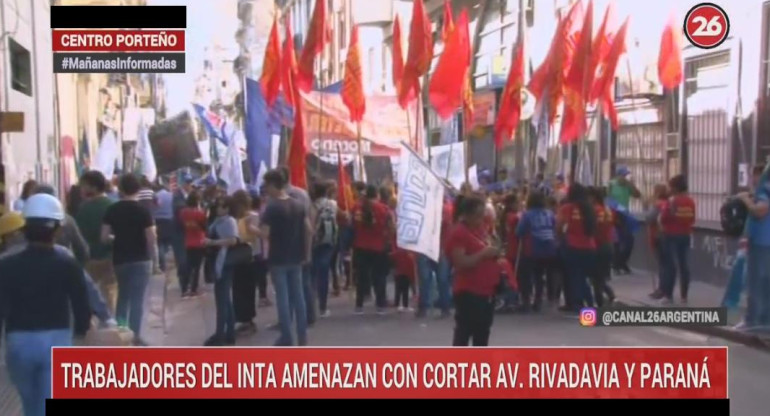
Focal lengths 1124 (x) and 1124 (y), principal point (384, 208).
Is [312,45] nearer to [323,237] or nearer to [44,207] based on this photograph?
[323,237]

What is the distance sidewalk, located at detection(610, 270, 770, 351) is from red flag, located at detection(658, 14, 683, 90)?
649 millimetres

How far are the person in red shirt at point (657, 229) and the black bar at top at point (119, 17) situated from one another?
63.9 inches

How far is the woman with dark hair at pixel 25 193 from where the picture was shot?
360cm

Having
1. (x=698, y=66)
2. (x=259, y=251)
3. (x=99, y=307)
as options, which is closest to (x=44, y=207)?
(x=99, y=307)

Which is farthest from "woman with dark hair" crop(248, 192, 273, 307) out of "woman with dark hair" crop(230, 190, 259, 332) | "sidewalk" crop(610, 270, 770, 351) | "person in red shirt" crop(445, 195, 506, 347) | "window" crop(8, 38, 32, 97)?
"sidewalk" crop(610, 270, 770, 351)

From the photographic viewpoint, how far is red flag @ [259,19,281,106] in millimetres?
3678

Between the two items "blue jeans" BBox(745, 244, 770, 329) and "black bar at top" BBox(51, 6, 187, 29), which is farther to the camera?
"blue jeans" BBox(745, 244, 770, 329)

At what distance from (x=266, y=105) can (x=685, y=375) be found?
5.56 feet

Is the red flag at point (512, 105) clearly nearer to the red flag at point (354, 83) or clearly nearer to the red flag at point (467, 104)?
the red flag at point (467, 104)

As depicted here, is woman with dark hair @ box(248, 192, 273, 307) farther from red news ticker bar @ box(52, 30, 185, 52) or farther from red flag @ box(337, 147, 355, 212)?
red news ticker bar @ box(52, 30, 185, 52)

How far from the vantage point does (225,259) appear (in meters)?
3.75

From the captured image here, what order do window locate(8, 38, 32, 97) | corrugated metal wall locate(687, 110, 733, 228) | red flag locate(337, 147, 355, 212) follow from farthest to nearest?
red flag locate(337, 147, 355, 212) < corrugated metal wall locate(687, 110, 733, 228) < window locate(8, 38, 32, 97)

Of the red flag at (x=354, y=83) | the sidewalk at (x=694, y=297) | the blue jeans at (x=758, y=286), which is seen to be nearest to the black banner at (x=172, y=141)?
the red flag at (x=354, y=83)

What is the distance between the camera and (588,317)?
12.1 feet
